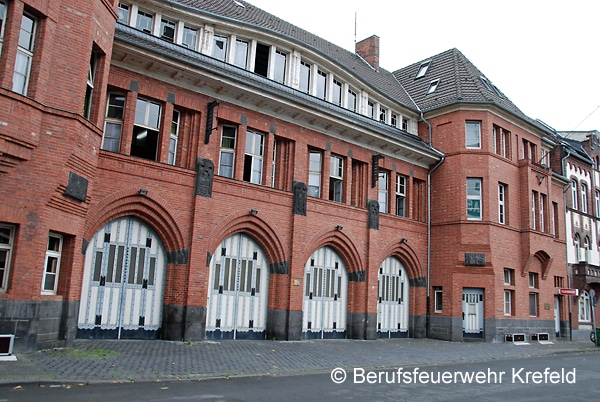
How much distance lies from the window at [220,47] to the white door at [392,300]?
11.0 m

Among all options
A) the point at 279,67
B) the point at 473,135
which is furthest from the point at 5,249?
the point at 473,135

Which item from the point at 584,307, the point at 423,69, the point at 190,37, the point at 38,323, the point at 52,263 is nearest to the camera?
the point at 38,323

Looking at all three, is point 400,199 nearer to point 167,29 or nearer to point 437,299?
point 437,299

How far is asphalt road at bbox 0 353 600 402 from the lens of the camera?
825 cm

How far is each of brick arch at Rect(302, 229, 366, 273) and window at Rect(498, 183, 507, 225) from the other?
7866mm

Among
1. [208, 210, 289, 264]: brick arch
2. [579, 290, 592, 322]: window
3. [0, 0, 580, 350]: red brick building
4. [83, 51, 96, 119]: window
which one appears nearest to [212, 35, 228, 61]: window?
[0, 0, 580, 350]: red brick building

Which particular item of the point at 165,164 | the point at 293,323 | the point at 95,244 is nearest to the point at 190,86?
the point at 165,164

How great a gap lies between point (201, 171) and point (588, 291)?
26.1 m

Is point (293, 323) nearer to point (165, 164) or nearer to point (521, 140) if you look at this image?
point (165, 164)

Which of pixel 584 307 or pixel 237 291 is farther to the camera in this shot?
pixel 584 307

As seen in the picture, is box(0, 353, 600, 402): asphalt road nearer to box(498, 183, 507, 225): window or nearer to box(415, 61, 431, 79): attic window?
box(498, 183, 507, 225): window

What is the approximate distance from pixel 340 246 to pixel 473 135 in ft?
30.0

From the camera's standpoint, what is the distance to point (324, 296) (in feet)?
66.8

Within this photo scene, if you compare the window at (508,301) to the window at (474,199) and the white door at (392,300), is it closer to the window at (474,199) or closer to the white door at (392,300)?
the window at (474,199)
